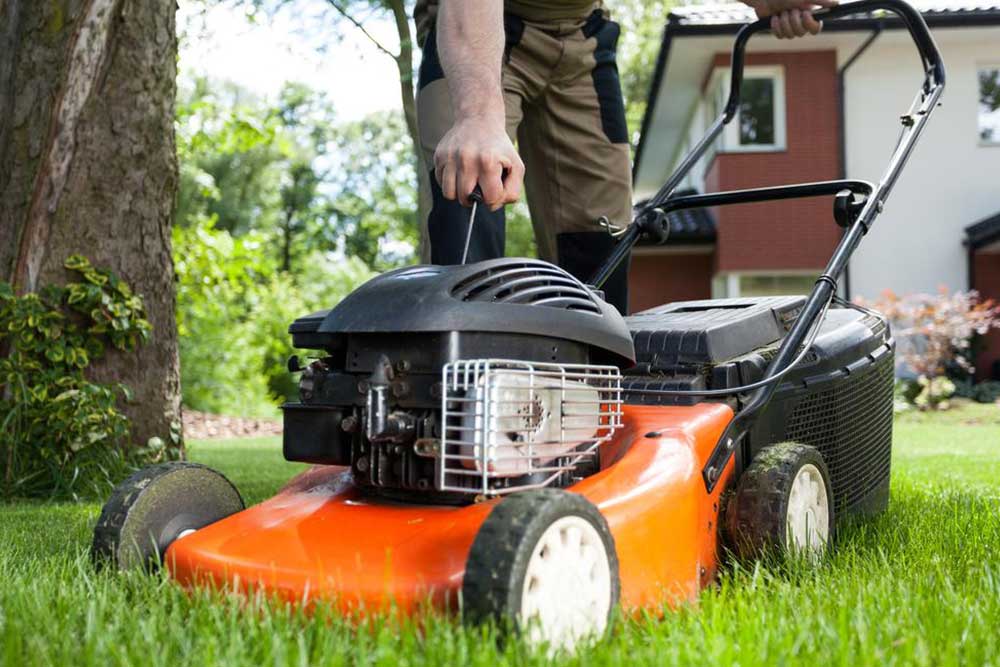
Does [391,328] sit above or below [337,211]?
below

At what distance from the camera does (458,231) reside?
7.37ft

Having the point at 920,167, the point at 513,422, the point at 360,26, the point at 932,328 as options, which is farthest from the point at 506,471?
the point at 920,167

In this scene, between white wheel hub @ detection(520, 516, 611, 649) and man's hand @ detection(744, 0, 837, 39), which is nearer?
white wheel hub @ detection(520, 516, 611, 649)

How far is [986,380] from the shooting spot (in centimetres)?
1256

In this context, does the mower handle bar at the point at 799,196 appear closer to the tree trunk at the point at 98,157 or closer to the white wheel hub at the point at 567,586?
the white wheel hub at the point at 567,586

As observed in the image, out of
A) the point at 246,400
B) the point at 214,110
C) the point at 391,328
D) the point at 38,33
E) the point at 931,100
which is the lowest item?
the point at 246,400

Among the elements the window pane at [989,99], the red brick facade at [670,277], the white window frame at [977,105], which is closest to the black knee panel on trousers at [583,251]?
the red brick facade at [670,277]

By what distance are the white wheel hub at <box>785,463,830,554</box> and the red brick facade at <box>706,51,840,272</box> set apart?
37.0ft

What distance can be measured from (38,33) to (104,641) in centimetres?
306

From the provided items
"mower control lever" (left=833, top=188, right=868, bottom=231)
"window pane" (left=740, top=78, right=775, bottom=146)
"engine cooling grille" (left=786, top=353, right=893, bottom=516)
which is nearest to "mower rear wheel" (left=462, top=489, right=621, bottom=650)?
"engine cooling grille" (left=786, top=353, right=893, bottom=516)

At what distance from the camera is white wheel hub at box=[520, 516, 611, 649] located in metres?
1.33

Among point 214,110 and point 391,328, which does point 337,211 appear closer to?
point 214,110

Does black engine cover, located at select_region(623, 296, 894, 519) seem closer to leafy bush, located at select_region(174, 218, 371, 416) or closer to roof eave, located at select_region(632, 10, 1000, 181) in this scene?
leafy bush, located at select_region(174, 218, 371, 416)

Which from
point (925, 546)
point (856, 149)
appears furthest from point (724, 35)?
point (925, 546)
